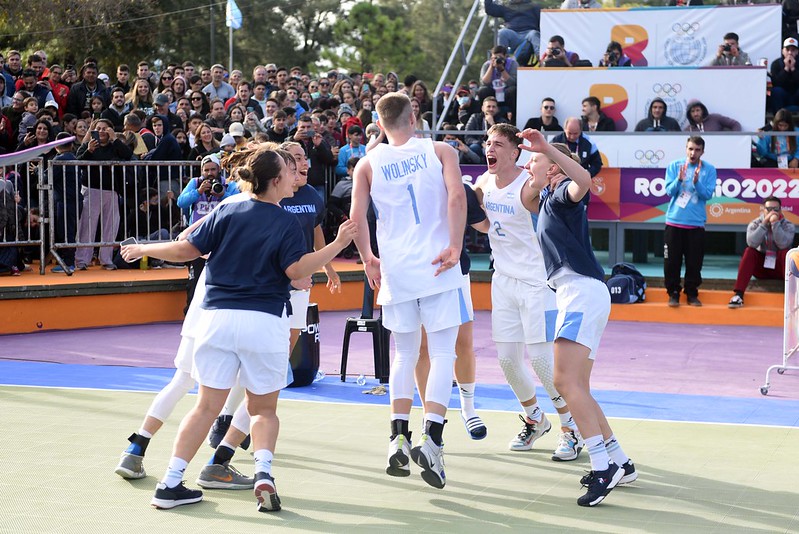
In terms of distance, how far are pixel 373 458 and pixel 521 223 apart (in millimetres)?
1733

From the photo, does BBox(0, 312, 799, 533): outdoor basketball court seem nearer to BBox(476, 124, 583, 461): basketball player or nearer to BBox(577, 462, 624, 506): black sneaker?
BBox(577, 462, 624, 506): black sneaker

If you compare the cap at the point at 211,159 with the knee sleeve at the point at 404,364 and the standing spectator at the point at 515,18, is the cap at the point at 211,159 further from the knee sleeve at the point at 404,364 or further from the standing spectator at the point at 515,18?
the standing spectator at the point at 515,18

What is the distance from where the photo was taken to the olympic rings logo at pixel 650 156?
1479cm

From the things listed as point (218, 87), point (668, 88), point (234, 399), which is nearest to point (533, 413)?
point (234, 399)

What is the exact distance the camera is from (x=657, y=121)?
15156 millimetres

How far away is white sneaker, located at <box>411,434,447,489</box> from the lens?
5.93 meters

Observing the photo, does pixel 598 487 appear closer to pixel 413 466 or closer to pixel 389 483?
pixel 389 483

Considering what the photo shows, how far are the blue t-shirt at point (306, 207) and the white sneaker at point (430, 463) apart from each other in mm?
1977

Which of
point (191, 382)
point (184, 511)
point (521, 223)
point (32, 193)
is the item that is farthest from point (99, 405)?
point (32, 193)

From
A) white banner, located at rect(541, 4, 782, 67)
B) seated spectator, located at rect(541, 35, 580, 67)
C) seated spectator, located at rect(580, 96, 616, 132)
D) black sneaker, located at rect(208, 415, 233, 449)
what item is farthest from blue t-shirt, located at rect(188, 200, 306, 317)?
white banner, located at rect(541, 4, 782, 67)

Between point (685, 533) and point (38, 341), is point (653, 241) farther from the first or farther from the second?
point (685, 533)

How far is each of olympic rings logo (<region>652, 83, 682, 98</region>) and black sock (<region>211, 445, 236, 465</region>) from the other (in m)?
11.1

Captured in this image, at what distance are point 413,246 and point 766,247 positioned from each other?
839cm

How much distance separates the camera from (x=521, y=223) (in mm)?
6949
